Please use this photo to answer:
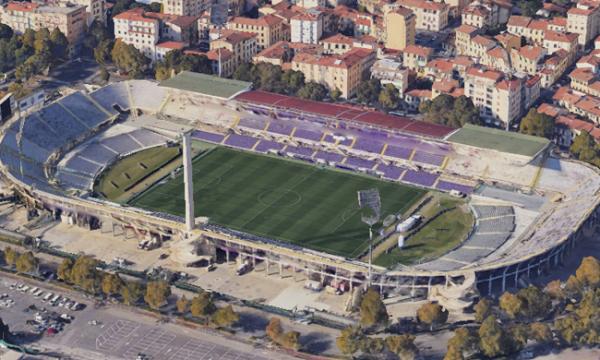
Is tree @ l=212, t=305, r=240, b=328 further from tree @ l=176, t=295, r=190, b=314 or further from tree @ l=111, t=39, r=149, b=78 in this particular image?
tree @ l=111, t=39, r=149, b=78

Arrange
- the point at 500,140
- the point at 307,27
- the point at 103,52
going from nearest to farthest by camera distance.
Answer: the point at 500,140, the point at 103,52, the point at 307,27

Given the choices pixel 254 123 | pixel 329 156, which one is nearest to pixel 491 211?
pixel 329 156

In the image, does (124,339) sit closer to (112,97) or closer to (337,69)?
(112,97)

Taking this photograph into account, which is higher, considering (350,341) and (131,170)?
(350,341)

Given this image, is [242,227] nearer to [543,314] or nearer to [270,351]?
[270,351]

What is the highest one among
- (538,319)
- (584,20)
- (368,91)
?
(584,20)

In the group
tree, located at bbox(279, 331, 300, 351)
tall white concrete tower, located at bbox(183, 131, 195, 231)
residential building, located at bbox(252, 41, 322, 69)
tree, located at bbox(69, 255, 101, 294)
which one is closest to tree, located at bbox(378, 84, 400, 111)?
A: residential building, located at bbox(252, 41, 322, 69)

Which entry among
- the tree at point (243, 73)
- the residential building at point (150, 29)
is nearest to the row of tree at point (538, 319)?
the tree at point (243, 73)
